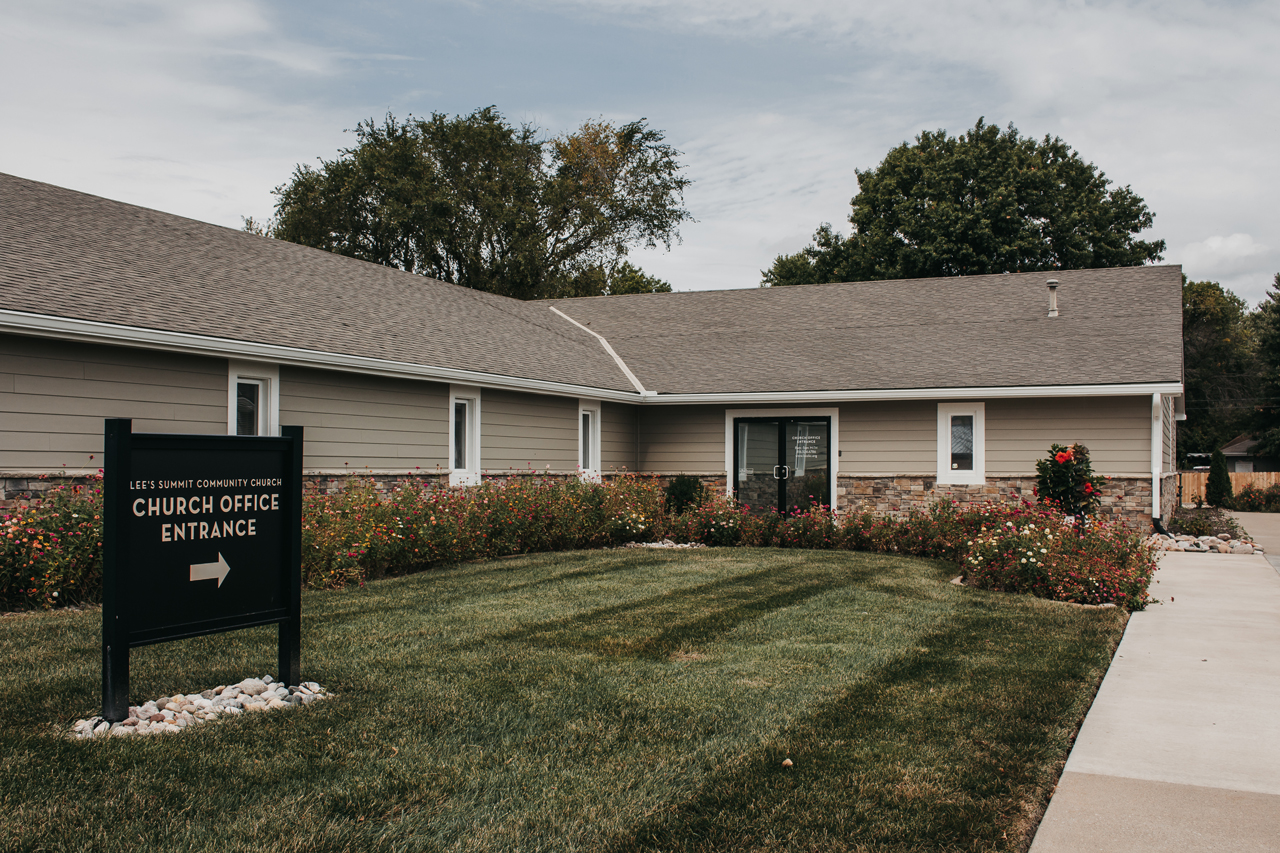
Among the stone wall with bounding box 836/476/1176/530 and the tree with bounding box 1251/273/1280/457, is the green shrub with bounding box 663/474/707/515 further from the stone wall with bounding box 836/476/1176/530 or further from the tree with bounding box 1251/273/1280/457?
the tree with bounding box 1251/273/1280/457

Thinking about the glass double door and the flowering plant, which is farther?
the glass double door

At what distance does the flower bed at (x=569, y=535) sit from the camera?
27.1 ft

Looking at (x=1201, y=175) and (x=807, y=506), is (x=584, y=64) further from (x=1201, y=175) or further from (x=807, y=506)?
(x=1201, y=175)

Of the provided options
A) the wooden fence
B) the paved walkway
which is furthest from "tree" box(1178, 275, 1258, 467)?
the paved walkway

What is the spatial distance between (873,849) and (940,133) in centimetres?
3404

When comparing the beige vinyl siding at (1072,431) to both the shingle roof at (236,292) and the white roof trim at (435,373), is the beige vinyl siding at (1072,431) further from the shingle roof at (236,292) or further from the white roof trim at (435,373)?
the shingle roof at (236,292)

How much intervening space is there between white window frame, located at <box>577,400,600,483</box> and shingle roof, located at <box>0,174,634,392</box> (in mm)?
537

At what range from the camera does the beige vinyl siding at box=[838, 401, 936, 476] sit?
52.2ft

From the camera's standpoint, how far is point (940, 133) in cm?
3350

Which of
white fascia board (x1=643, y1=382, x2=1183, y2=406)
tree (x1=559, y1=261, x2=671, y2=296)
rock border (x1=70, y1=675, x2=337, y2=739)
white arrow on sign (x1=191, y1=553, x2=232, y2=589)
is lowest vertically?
rock border (x1=70, y1=675, x2=337, y2=739)

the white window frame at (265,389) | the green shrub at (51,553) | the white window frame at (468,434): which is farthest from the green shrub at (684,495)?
the green shrub at (51,553)

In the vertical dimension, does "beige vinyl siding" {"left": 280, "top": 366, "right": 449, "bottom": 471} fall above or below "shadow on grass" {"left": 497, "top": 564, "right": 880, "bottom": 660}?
above

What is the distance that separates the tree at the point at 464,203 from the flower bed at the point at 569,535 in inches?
806

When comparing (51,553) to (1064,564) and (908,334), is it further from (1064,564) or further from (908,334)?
(908,334)
